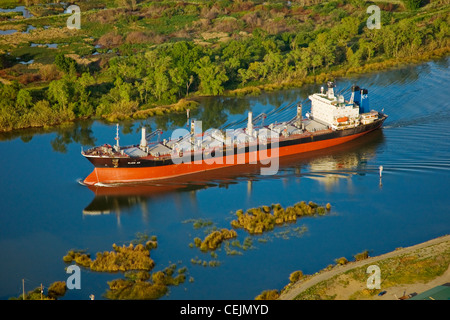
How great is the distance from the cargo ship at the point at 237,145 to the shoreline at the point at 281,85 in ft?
17.9

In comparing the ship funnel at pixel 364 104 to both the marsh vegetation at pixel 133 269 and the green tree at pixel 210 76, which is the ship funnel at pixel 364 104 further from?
the marsh vegetation at pixel 133 269

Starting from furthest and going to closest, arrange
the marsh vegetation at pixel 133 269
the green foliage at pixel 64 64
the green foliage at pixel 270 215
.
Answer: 1. the green foliage at pixel 64 64
2. the green foliage at pixel 270 215
3. the marsh vegetation at pixel 133 269

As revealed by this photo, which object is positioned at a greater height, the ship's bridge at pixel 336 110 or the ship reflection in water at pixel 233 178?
the ship's bridge at pixel 336 110

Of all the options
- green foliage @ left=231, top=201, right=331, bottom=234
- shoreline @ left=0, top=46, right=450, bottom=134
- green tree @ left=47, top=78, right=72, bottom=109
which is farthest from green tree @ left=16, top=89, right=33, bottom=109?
green foliage @ left=231, top=201, right=331, bottom=234

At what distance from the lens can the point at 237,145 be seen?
44625 millimetres

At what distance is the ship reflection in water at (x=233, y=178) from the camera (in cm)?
3991

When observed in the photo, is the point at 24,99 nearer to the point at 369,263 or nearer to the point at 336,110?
the point at 336,110

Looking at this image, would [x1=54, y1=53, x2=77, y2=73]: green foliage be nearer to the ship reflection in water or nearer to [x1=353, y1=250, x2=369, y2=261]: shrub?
the ship reflection in water

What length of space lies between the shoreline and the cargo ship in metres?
5.45

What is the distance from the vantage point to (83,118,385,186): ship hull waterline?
41.9m

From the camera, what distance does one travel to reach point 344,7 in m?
85.7

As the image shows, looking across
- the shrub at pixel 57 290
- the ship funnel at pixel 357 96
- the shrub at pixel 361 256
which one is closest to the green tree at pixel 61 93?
the ship funnel at pixel 357 96

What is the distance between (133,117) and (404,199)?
985 inches

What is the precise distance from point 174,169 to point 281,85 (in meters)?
21.2
